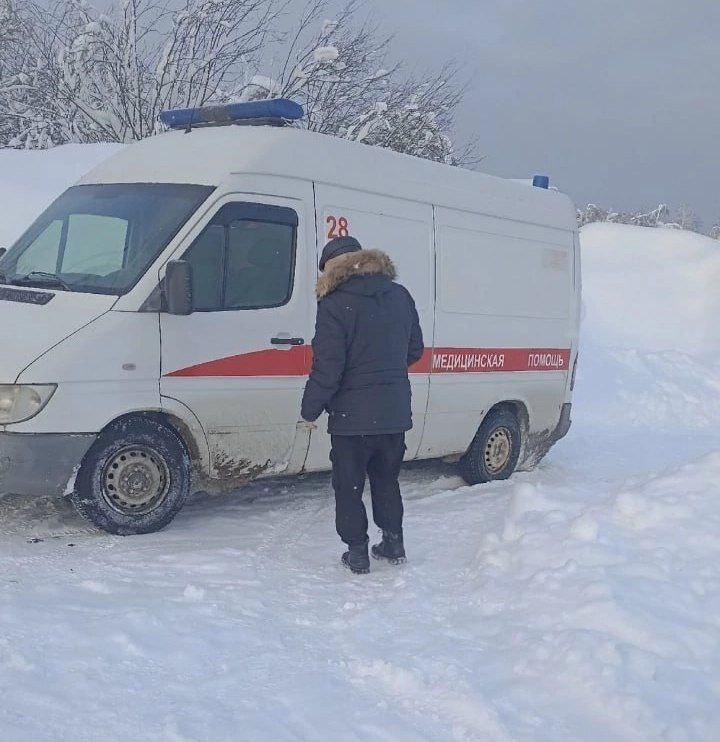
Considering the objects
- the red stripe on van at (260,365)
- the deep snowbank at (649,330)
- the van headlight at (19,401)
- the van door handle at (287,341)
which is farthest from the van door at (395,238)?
the deep snowbank at (649,330)

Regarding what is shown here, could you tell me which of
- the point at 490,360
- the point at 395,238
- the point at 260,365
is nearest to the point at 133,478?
the point at 260,365

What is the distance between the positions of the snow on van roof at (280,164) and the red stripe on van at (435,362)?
1116 mm

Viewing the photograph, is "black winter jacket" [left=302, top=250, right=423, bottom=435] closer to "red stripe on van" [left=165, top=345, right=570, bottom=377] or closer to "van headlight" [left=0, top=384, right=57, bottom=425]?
"red stripe on van" [left=165, top=345, right=570, bottom=377]

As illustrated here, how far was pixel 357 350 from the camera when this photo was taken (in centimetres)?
493

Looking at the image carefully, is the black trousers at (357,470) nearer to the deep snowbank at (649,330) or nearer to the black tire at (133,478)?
the black tire at (133,478)

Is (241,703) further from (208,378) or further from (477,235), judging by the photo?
(477,235)

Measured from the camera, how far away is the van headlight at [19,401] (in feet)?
16.4

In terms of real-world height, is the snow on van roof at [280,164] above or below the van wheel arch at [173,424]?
above

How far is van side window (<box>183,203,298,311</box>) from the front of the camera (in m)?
5.73

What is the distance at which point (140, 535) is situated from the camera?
554 cm

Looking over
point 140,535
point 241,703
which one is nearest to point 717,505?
point 241,703

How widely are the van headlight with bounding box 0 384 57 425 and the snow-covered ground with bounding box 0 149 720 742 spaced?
724mm

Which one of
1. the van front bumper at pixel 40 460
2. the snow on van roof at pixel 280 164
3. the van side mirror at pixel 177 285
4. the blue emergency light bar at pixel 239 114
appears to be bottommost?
the van front bumper at pixel 40 460

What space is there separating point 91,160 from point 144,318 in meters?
9.18
